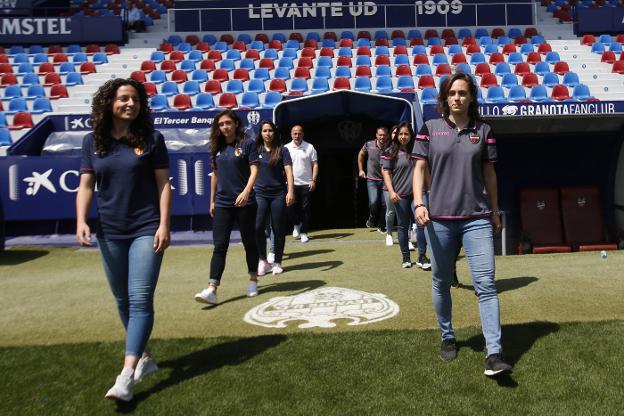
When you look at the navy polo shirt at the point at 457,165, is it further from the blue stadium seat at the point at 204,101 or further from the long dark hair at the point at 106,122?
the blue stadium seat at the point at 204,101

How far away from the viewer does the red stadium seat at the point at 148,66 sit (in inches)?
696

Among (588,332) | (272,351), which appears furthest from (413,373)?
(588,332)

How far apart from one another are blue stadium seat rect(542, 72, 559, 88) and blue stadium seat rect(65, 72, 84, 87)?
47.9 feet

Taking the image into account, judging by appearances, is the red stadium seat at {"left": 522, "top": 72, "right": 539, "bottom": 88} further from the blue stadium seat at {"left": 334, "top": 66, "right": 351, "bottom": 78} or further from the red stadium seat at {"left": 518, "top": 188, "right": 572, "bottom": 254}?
the red stadium seat at {"left": 518, "top": 188, "right": 572, "bottom": 254}

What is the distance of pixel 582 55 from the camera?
18.5 metres

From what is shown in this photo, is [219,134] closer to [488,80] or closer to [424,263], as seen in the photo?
[424,263]

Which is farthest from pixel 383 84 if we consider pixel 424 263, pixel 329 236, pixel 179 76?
pixel 424 263

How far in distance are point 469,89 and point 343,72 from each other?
13.9 meters

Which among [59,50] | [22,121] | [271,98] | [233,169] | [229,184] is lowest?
[229,184]

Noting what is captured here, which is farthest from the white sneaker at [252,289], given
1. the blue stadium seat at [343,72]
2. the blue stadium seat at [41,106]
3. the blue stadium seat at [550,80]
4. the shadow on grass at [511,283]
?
the blue stadium seat at [550,80]

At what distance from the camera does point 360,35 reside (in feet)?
65.6

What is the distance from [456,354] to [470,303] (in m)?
1.46

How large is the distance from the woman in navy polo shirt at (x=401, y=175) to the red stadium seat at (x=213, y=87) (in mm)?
10414

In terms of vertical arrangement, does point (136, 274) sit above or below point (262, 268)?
above
